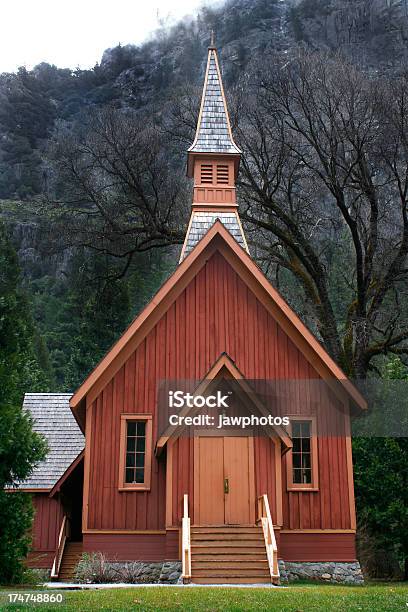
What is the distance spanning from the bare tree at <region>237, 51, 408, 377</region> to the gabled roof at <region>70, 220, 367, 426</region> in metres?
5.93

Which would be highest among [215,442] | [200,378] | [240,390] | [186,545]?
[200,378]

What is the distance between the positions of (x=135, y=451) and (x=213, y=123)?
35.0 feet

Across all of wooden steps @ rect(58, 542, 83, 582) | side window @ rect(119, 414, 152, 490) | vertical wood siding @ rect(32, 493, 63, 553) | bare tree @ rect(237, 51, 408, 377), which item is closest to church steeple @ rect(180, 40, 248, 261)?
bare tree @ rect(237, 51, 408, 377)

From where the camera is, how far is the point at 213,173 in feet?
72.6

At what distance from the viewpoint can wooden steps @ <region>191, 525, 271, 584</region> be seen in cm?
1440

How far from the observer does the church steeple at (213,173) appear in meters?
20.9

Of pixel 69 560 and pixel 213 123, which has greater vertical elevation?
pixel 213 123

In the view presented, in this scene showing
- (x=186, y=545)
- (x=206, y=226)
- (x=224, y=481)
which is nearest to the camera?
(x=186, y=545)

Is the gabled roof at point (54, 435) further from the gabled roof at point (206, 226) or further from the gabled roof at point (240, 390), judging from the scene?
the gabled roof at point (206, 226)

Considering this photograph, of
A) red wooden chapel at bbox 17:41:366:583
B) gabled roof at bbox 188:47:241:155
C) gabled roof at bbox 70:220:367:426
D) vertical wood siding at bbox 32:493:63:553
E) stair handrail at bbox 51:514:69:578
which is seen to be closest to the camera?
red wooden chapel at bbox 17:41:366:583

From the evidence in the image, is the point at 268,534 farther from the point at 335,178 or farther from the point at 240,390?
the point at 335,178

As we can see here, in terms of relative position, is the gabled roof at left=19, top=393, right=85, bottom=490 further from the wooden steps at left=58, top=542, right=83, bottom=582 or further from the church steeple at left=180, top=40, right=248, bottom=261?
the church steeple at left=180, top=40, right=248, bottom=261

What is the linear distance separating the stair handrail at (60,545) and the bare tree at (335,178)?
976 cm

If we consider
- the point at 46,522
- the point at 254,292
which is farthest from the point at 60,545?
the point at 254,292
